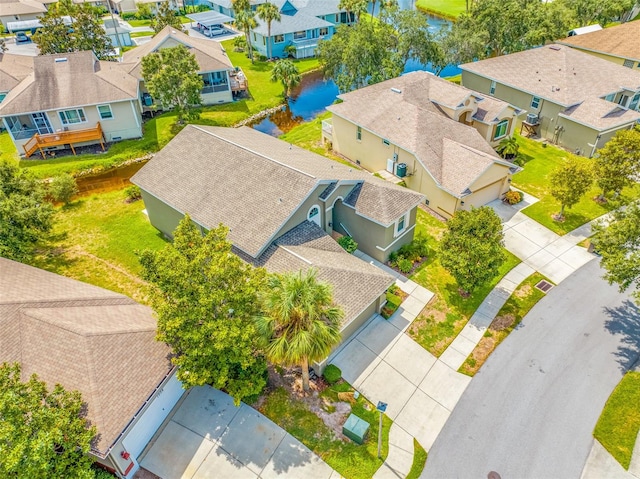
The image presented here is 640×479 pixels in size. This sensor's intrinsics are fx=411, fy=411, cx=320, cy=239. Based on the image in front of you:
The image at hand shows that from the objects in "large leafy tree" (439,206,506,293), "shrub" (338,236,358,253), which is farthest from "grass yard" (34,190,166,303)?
"large leafy tree" (439,206,506,293)

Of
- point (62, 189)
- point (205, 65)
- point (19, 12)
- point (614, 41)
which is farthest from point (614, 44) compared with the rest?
point (19, 12)

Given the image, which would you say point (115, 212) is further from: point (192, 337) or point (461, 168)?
point (461, 168)

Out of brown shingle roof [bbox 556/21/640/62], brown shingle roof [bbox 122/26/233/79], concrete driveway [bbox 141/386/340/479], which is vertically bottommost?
concrete driveway [bbox 141/386/340/479]

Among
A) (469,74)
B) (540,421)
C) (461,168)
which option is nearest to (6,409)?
(540,421)

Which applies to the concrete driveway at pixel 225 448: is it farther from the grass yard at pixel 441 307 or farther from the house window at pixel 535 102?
the house window at pixel 535 102

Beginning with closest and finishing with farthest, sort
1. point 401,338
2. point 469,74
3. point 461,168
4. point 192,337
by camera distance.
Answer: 1. point 192,337
2. point 401,338
3. point 461,168
4. point 469,74

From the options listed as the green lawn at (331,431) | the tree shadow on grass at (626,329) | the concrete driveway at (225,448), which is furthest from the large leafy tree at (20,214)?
the tree shadow on grass at (626,329)

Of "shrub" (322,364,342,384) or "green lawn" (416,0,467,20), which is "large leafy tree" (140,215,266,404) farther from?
"green lawn" (416,0,467,20)
